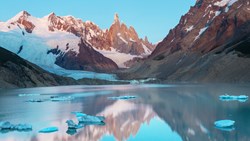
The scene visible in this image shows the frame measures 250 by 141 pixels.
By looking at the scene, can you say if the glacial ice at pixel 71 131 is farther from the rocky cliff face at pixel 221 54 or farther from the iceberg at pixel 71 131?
the rocky cliff face at pixel 221 54

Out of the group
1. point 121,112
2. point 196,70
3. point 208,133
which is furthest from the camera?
point 196,70

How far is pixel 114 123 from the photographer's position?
98.2 feet

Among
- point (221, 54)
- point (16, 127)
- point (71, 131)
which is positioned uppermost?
point (221, 54)

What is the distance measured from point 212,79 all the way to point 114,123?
10278 centimetres

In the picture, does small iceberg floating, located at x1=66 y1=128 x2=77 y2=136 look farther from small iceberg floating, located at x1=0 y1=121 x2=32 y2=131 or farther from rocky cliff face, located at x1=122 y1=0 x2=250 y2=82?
rocky cliff face, located at x1=122 y1=0 x2=250 y2=82

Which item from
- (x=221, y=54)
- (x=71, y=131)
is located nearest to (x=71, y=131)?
(x=71, y=131)

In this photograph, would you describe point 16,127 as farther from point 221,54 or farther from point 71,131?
point 221,54

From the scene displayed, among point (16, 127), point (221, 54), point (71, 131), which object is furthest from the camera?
point (221, 54)

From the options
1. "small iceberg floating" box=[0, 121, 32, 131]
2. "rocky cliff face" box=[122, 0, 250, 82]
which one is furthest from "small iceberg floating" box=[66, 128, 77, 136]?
"rocky cliff face" box=[122, 0, 250, 82]

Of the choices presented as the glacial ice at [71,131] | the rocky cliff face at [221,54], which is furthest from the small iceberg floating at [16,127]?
the rocky cliff face at [221,54]

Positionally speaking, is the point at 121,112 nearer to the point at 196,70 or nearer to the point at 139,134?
the point at 139,134

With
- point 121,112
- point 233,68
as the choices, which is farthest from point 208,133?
point 233,68

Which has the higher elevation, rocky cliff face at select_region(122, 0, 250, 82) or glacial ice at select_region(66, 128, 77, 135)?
rocky cliff face at select_region(122, 0, 250, 82)

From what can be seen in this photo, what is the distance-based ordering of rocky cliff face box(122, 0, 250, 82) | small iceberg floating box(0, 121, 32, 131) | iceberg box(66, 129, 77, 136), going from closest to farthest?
iceberg box(66, 129, 77, 136) < small iceberg floating box(0, 121, 32, 131) < rocky cliff face box(122, 0, 250, 82)
